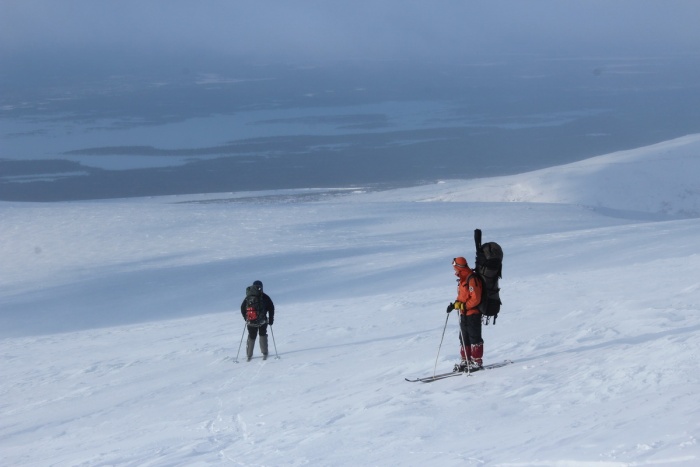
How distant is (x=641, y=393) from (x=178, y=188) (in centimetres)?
3829

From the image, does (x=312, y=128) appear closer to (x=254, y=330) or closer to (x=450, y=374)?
(x=254, y=330)

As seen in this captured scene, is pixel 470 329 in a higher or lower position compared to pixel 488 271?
lower

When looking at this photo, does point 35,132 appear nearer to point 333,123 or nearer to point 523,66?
point 333,123

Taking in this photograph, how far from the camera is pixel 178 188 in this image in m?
42.2

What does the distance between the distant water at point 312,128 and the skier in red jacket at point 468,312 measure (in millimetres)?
34766

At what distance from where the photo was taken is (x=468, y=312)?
6.42 m

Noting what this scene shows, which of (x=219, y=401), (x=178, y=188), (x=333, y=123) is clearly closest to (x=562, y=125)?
(x=333, y=123)

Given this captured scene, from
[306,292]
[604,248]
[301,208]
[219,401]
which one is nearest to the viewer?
[219,401]

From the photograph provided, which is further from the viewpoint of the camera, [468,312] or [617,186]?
[617,186]

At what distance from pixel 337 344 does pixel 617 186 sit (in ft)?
83.5

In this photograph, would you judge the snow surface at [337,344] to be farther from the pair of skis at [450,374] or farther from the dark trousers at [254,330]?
the dark trousers at [254,330]

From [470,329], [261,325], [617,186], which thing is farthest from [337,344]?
[617,186]

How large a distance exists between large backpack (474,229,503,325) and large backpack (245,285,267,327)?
3.16 meters

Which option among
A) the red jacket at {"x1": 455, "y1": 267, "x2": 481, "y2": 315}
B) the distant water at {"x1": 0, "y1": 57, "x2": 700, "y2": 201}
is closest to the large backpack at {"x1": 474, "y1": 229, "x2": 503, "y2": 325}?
the red jacket at {"x1": 455, "y1": 267, "x2": 481, "y2": 315}
